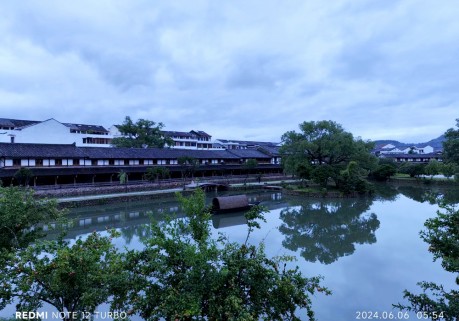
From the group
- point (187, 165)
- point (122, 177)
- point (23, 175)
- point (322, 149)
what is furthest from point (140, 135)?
point (322, 149)

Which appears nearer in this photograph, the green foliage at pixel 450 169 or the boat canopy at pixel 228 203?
the boat canopy at pixel 228 203

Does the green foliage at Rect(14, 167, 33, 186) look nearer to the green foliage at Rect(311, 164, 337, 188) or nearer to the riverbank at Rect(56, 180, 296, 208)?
the riverbank at Rect(56, 180, 296, 208)

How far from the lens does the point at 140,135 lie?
189 ft

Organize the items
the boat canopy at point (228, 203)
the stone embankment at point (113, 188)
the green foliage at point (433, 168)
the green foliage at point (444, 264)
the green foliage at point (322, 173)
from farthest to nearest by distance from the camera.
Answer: the green foliage at point (433, 168) → the green foliage at point (322, 173) → the stone embankment at point (113, 188) → the boat canopy at point (228, 203) → the green foliage at point (444, 264)

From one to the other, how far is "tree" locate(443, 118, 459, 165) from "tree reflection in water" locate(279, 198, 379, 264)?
31951 mm

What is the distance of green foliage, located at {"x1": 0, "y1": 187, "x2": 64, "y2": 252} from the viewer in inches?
332

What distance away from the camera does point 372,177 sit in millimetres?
61875

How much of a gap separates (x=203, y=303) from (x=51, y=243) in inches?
148

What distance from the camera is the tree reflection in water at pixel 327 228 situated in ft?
58.8

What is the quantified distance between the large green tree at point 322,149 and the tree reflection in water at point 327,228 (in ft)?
26.0

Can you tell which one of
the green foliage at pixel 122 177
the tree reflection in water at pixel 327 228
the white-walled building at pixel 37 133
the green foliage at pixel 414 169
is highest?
the white-walled building at pixel 37 133

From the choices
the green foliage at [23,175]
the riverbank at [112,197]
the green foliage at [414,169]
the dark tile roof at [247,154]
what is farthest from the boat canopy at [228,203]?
the green foliage at [414,169]

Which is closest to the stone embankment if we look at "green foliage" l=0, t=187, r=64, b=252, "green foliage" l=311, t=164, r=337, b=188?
"green foliage" l=311, t=164, r=337, b=188

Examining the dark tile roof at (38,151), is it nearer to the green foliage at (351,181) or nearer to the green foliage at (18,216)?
the green foliage at (18,216)
